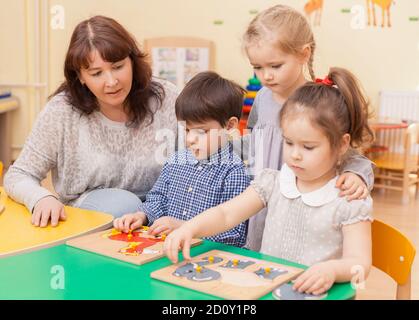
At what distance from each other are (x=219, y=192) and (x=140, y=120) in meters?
0.49

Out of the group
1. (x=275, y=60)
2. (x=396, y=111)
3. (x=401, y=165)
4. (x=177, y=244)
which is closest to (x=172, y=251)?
(x=177, y=244)

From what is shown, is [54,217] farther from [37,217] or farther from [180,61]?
[180,61]

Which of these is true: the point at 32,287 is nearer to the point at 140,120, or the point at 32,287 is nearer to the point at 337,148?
the point at 337,148

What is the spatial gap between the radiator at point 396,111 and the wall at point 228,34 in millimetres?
94

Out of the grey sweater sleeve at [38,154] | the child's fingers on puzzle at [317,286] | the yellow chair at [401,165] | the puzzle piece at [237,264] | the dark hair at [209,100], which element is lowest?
the yellow chair at [401,165]

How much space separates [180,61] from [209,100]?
4.45 m

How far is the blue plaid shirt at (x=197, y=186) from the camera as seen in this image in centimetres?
169

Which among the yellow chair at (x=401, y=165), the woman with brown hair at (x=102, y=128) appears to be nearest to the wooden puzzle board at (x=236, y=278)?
the woman with brown hair at (x=102, y=128)

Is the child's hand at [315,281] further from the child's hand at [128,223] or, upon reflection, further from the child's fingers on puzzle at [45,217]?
the child's fingers on puzzle at [45,217]

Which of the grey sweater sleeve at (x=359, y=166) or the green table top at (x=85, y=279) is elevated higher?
the grey sweater sleeve at (x=359, y=166)

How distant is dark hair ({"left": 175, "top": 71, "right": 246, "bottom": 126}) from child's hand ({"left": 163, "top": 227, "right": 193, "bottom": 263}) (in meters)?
0.50

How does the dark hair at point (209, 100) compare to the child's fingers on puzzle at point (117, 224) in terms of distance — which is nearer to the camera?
the child's fingers on puzzle at point (117, 224)

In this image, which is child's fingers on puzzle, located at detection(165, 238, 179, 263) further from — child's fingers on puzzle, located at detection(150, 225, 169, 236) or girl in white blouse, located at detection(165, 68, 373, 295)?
child's fingers on puzzle, located at detection(150, 225, 169, 236)

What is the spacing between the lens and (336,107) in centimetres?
132
